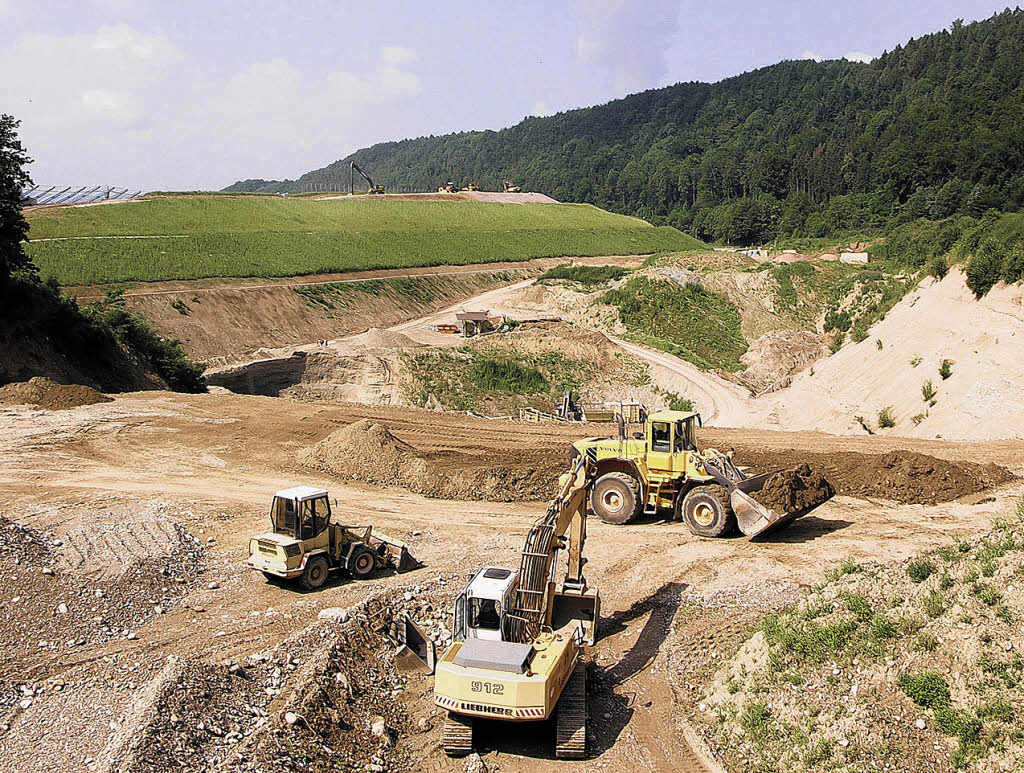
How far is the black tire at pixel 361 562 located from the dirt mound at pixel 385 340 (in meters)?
29.5

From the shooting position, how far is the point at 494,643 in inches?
412

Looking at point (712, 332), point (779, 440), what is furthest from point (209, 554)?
point (712, 332)

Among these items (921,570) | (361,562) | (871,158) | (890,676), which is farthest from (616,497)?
(871,158)

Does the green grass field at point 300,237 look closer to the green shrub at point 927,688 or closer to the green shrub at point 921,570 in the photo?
the green shrub at point 921,570

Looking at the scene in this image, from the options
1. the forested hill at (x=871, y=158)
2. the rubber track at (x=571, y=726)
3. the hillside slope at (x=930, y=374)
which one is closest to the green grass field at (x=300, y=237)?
the forested hill at (x=871, y=158)

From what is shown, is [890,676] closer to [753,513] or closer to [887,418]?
[753,513]

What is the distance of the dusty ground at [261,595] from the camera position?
10852 millimetres

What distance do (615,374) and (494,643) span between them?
111ft

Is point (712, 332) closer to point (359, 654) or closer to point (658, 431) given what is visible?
point (658, 431)

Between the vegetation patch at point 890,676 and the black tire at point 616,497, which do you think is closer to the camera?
the vegetation patch at point 890,676

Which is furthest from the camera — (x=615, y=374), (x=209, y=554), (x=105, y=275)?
(x=105, y=275)

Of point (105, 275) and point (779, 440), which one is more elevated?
point (105, 275)

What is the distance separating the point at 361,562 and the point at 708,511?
7208 mm

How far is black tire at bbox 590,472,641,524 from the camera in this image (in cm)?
1888
